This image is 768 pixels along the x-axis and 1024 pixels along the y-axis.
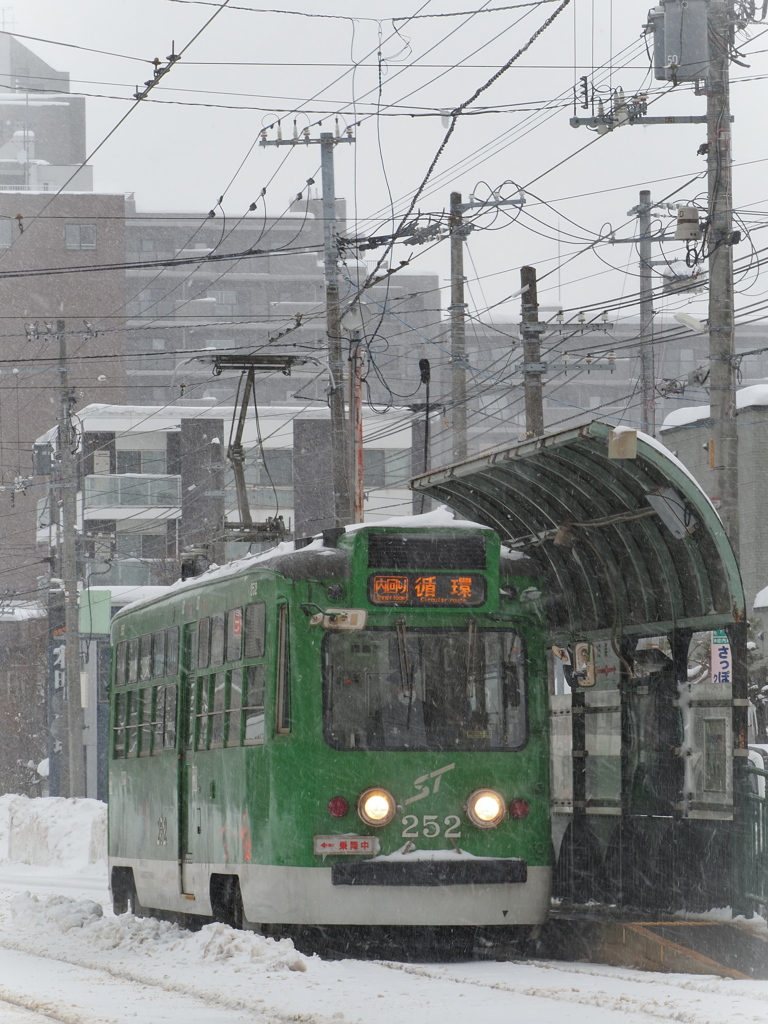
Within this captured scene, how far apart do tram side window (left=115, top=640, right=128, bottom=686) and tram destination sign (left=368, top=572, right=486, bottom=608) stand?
4.79 metres

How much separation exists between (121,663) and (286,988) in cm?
711

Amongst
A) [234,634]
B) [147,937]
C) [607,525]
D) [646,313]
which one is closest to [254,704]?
[234,634]

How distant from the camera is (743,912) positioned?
1096 centimetres

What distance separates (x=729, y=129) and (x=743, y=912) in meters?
10.2

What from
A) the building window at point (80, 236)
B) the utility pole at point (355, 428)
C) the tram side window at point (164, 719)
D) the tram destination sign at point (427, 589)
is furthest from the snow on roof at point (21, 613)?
the tram destination sign at point (427, 589)

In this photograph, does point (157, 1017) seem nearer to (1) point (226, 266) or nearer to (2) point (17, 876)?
(2) point (17, 876)

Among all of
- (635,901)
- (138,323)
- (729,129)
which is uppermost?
(138,323)

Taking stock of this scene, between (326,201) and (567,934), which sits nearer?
(567,934)

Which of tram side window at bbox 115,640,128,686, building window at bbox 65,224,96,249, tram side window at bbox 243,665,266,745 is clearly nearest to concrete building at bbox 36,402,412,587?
building window at bbox 65,224,96,249

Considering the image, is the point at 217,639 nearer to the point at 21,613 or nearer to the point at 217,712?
the point at 217,712

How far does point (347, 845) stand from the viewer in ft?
36.7

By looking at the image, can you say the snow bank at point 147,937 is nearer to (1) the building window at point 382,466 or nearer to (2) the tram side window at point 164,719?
(2) the tram side window at point 164,719

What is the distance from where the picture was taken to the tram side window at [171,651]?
13883 mm

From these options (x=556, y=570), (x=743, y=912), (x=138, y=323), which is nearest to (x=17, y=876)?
(x=556, y=570)
